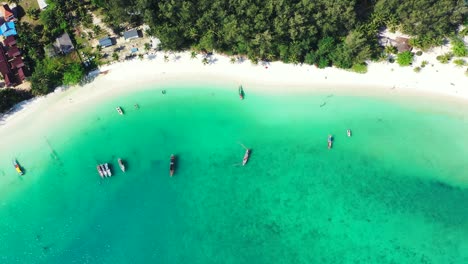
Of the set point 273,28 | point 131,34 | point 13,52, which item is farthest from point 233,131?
Result: point 13,52

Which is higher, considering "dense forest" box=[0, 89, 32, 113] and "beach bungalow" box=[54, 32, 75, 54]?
"beach bungalow" box=[54, 32, 75, 54]

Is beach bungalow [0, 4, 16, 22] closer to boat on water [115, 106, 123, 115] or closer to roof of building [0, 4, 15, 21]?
roof of building [0, 4, 15, 21]

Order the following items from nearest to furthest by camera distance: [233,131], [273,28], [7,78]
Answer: [273,28] < [233,131] < [7,78]

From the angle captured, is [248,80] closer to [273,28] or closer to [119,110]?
[273,28]

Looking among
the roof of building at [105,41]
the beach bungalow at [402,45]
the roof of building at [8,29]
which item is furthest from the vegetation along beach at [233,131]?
the roof of building at [105,41]

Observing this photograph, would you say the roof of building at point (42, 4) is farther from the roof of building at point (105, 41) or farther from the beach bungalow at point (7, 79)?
the beach bungalow at point (7, 79)

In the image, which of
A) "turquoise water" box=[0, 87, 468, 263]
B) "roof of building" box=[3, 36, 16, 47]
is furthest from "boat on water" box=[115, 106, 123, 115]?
"roof of building" box=[3, 36, 16, 47]
